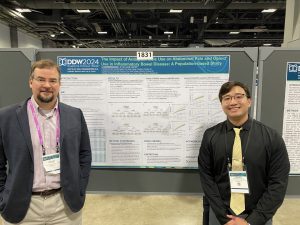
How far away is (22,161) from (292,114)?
202cm

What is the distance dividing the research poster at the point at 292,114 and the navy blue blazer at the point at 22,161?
1.65m

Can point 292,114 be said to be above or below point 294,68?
below

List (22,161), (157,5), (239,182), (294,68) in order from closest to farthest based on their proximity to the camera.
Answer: (22,161) → (239,182) → (294,68) → (157,5)

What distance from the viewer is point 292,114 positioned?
2189 mm

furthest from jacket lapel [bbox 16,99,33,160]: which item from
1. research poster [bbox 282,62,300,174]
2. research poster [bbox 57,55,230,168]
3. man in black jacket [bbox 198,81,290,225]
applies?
research poster [bbox 282,62,300,174]

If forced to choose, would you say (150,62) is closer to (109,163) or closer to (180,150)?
(180,150)

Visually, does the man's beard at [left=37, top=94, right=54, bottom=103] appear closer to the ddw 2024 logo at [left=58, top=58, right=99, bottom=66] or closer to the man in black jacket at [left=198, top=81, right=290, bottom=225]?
the ddw 2024 logo at [left=58, top=58, right=99, bottom=66]

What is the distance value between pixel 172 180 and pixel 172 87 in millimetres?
829

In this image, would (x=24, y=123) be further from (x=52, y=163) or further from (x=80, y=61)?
(x=80, y=61)

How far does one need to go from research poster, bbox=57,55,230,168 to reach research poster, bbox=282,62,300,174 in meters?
0.51

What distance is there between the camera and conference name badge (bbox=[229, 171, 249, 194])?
1600 mm

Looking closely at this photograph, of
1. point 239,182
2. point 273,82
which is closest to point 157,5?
point 273,82

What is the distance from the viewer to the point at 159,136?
89.8 inches

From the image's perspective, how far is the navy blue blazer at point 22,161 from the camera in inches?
59.0
